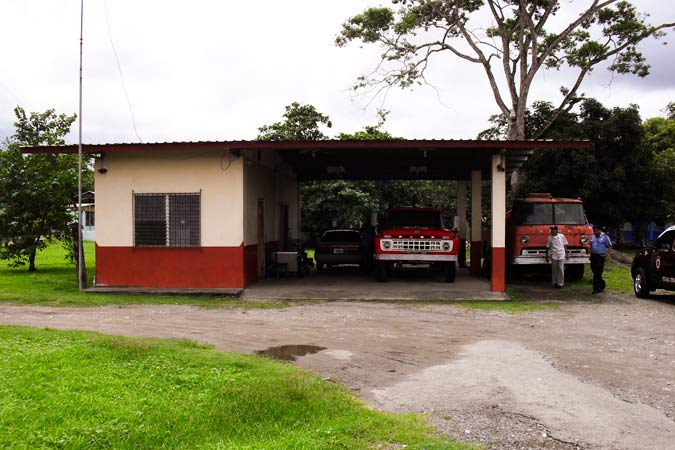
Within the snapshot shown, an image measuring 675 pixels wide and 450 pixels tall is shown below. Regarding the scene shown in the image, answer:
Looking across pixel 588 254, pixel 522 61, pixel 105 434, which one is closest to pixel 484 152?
pixel 588 254

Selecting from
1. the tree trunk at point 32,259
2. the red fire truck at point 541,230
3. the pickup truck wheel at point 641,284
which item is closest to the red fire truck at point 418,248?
the red fire truck at point 541,230

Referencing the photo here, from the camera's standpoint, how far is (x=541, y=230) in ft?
59.6

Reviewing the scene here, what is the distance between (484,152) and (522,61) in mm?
12119

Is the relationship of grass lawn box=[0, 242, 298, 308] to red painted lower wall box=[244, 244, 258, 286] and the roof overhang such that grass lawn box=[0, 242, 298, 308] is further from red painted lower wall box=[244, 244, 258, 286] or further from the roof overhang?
the roof overhang

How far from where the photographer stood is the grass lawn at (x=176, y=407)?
5.21 m

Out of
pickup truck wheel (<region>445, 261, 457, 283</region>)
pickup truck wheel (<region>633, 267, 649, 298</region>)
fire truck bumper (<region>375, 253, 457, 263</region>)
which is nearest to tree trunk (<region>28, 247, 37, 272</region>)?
fire truck bumper (<region>375, 253, 457, 263</region>)

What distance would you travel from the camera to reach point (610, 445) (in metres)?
5.41

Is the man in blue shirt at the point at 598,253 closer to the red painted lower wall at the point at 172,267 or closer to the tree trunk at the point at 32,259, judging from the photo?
the red painted lower wall at the point at 172,267

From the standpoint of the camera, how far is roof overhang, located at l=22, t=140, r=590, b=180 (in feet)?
50.9

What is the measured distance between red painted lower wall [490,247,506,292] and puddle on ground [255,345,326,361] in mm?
7786

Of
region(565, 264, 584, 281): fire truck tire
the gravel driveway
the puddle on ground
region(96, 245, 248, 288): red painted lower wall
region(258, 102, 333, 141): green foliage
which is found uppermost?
region(258, 102, 333, 141): green foliage

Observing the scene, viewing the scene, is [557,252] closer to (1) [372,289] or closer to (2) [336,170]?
(1) [372,289]

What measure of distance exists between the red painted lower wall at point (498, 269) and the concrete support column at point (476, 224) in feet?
16.0

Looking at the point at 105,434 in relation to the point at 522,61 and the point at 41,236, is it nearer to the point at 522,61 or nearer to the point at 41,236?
the point at 41,236
